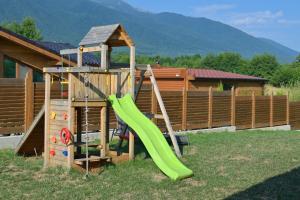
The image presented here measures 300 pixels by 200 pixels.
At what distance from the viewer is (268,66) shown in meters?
67.5

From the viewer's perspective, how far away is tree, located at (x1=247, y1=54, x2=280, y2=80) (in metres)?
65.7

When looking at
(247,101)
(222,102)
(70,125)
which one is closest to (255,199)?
(70,125)

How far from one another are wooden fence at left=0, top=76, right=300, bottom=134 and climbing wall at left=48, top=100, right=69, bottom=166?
314cm

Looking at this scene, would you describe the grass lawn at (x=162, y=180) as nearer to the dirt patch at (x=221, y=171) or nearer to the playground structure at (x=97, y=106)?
the dirt patch at (x=221, y=171)

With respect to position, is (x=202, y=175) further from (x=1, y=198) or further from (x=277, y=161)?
(x=1, y=198)

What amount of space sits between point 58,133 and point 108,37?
6.95 ft

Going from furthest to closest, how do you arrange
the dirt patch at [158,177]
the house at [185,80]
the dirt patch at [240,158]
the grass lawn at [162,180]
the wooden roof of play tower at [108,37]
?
the house at [185,80] → the dirt patch at [240,158] → the wooden roof of play tower at [108,37] → the dirt patch at [158,177] → the grass lawn at [162,180]

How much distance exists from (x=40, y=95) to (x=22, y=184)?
5.34 m

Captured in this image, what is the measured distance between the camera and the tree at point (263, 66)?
65.7 metres

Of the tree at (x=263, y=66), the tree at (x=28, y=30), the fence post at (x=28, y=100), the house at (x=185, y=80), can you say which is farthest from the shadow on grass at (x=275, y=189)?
the tree at (x=263, y=66)

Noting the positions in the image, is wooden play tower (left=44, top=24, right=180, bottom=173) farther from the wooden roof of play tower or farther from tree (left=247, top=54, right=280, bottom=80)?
tree (left=247, top=54, right=280, bottom=80)

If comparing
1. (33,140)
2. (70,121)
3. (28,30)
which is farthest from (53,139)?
(28,30)

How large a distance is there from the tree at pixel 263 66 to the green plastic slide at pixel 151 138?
56.7 m

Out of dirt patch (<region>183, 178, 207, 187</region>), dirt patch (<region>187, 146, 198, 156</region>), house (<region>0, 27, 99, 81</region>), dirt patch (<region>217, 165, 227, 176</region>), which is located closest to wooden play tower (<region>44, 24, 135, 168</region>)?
dirt patch (<region>183, 178, 207, 187</region>)
